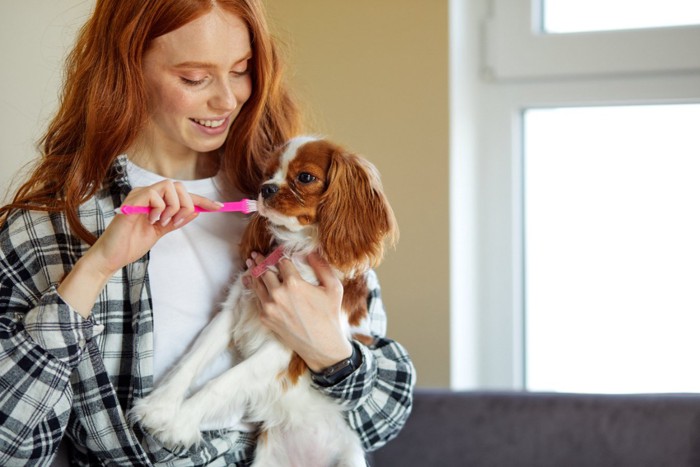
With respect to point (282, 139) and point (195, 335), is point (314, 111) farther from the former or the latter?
point (195, 335)

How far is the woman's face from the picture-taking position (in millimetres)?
1479

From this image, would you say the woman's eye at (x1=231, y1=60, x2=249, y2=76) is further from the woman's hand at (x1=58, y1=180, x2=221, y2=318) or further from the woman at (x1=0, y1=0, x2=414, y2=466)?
the woman's hand at (x1=58, y1=180, x2=221, y2=318)

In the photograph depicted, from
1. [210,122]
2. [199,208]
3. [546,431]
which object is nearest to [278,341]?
[199,208]

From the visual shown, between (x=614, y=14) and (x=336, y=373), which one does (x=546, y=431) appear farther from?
(x=614, y=14)

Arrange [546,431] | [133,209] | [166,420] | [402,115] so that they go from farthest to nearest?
[402,115] < [546,431] < [166,420] < [133,209]

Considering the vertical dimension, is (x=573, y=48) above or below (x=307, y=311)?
above

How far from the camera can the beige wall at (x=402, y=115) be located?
2.20 metres

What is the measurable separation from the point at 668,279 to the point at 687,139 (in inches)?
15.6

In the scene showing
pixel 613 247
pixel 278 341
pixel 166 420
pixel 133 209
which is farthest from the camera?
pixel 613 247

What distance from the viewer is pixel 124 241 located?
135cm

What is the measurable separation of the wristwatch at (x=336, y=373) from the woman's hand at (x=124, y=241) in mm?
393

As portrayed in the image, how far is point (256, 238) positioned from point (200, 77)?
316 mm

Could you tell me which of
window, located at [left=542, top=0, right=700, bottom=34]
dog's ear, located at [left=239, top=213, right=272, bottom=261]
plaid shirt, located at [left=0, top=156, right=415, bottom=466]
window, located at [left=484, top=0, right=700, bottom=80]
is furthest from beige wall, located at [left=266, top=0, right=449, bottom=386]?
dog's ear, located at [left=239, top=213, right=272, bottom=261]

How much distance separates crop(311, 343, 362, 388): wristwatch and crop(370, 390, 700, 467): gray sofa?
37cm
